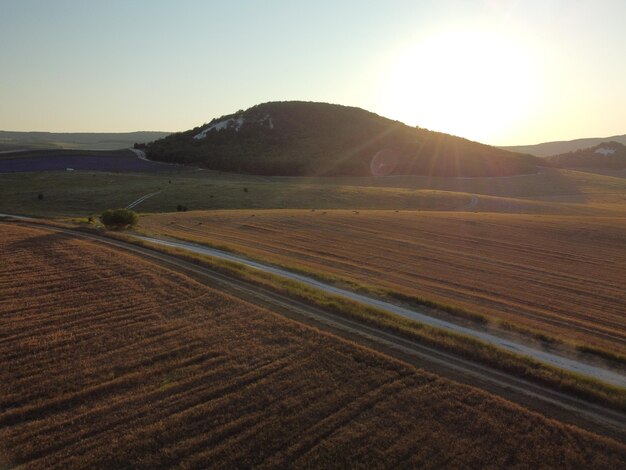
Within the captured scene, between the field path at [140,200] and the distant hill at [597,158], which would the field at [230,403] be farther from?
the distant hill at [597,158]

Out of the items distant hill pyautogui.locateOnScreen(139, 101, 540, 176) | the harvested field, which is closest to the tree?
the harvested field

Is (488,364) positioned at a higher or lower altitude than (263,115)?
lower

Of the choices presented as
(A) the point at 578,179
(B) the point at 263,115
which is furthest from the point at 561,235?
(B) the point at 263,115

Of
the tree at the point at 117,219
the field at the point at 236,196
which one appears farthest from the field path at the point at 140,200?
the tree at the point at 117,219

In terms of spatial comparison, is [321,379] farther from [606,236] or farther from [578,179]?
[578,179]

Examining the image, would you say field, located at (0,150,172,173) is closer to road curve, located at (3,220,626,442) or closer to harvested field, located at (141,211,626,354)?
harvested field, located at (141,211,626,354)

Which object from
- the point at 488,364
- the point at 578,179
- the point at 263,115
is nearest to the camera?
the point at 488,364

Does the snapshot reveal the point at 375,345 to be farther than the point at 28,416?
Yes
